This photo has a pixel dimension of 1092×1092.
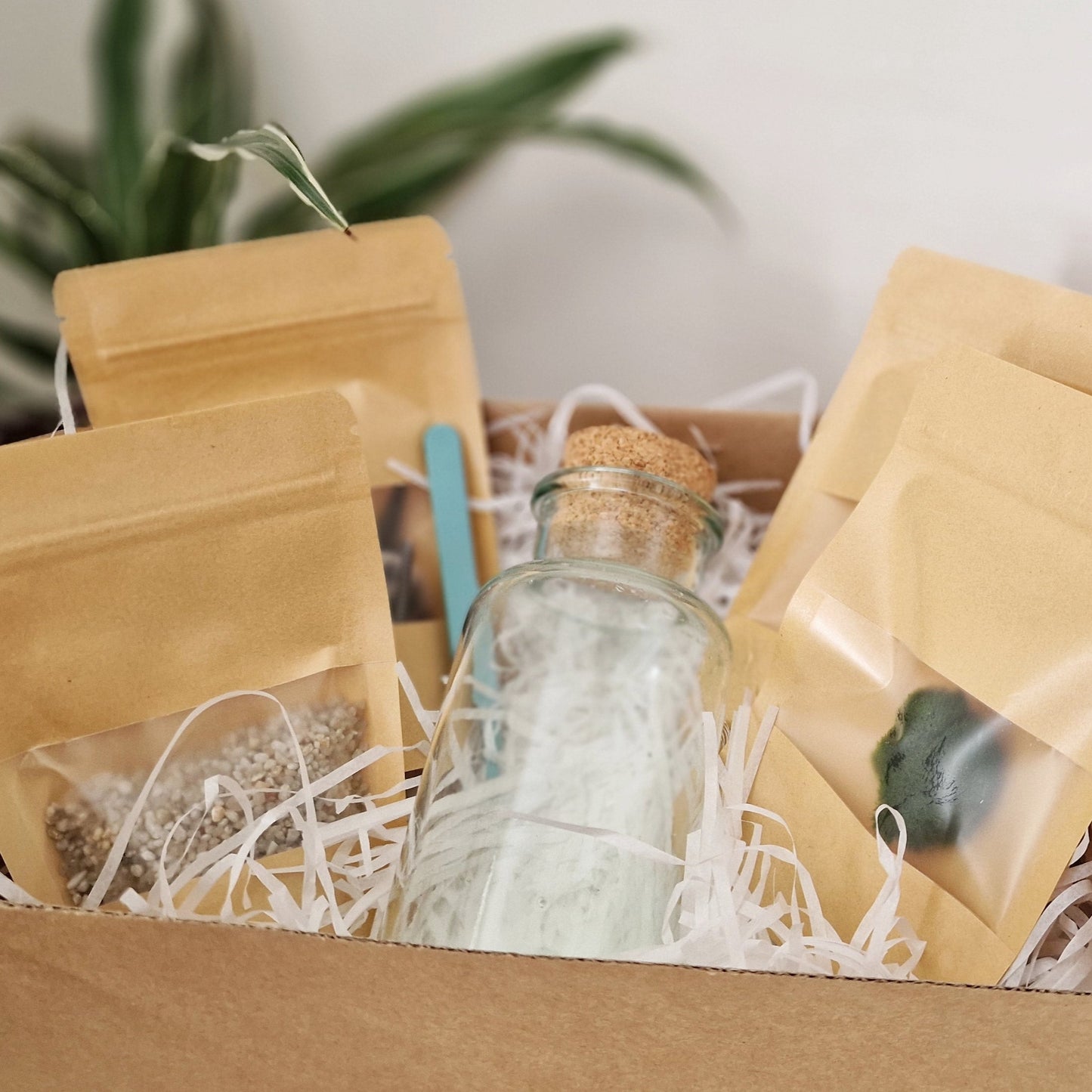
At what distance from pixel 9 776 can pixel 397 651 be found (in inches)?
9.0

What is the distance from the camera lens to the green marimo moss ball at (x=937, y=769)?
489 millimetres

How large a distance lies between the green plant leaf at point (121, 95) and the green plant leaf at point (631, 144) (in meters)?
0.36

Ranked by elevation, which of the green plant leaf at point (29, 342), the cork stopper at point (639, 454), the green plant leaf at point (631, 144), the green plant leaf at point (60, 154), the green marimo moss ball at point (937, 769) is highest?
the green plant leaf at point (631, 144)

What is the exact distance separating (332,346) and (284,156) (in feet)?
0.55

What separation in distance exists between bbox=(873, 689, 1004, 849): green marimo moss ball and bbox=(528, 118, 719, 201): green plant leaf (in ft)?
1.76

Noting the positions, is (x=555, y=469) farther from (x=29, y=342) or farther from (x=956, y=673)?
(x=29, y=342)

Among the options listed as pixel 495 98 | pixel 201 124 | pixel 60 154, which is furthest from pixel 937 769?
pixel 60 154

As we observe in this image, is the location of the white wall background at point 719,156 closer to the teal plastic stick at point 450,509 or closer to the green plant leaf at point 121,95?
the green plant leaf at point 121,95

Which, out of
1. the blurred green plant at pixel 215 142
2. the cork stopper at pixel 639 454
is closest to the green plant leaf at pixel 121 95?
the blurred green plant at pixel 215 142

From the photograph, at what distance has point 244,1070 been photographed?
390mm

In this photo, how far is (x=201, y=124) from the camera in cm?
94

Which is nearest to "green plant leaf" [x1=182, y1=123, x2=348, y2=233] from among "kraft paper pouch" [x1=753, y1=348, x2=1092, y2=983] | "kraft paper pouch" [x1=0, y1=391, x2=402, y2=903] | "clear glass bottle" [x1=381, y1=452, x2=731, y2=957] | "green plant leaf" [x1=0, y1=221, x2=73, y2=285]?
"kraft paper pouch" [x1=0, y1=391, x2=402, y2=903]

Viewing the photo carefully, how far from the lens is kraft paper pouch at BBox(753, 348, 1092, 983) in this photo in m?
0.47

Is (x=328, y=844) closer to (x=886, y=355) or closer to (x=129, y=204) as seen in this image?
Answer: (x=886, y=355)
